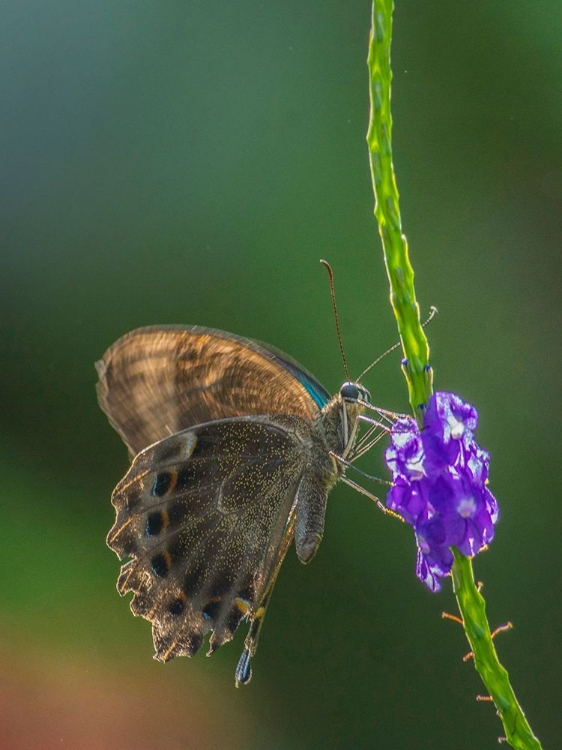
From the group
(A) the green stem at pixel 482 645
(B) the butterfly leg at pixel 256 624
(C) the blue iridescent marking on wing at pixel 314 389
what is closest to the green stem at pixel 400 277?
(A) the green stem at pixel 482 645

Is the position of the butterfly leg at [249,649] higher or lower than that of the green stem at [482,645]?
lower

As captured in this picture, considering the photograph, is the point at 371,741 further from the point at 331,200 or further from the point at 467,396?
the point at 331,200

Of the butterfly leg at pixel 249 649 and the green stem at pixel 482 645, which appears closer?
the green stem at pixel 482 645

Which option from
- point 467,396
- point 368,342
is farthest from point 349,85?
point 467,396

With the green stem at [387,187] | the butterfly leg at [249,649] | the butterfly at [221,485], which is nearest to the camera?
the green stem at [387,187]

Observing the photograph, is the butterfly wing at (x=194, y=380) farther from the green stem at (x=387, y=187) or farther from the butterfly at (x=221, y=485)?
the green stem at (x=387, y=187)

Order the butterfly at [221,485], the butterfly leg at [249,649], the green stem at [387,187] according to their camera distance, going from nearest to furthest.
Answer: the green stem at [387,187] → the butterfly leg at [249,649] → the butterfly at [221,485]

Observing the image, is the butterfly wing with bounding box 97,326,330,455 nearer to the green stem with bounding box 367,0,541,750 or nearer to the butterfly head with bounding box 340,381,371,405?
the butterfly head with bounding box 340,381,371,405
